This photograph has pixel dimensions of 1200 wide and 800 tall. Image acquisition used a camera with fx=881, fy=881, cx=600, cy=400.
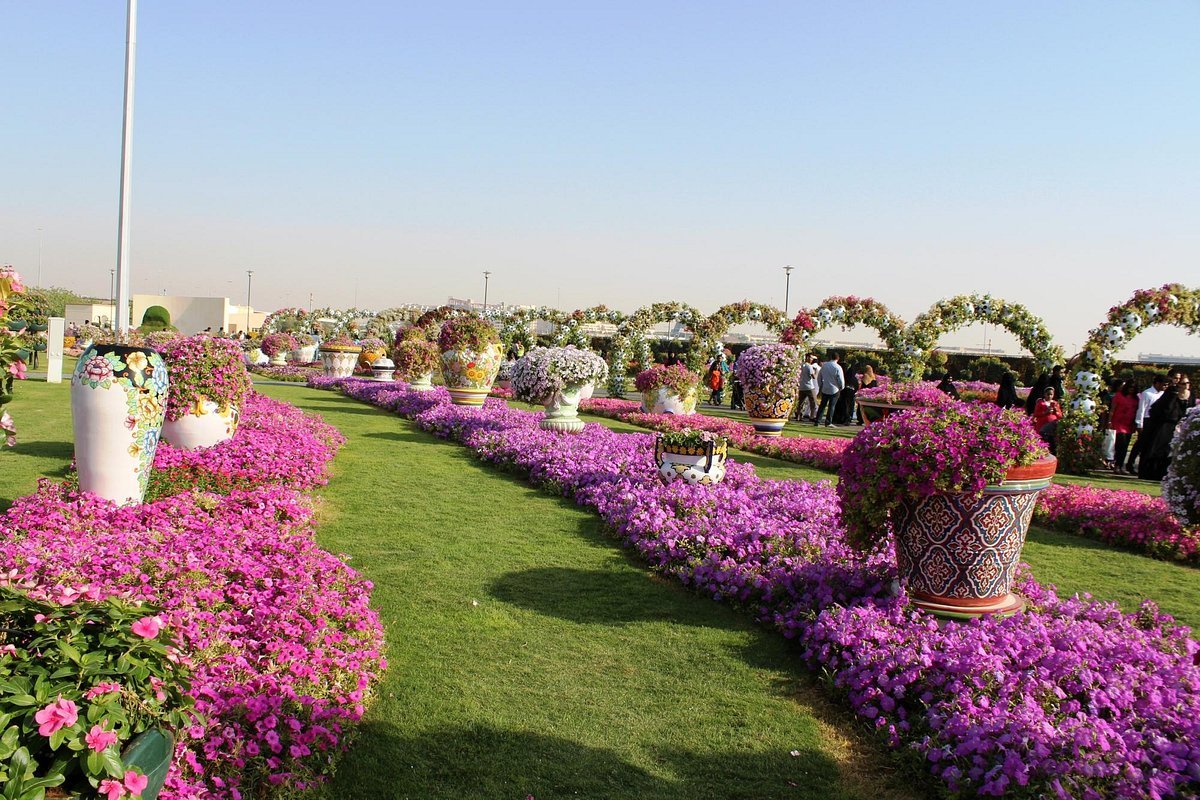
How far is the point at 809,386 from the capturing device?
65.1ft

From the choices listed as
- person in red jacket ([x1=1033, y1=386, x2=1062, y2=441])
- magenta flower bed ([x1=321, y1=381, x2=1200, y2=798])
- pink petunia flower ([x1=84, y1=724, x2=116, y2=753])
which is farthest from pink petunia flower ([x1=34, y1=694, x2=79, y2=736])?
person in red jacket ([x1=1033, y1=386, x2=1062, y2=441])

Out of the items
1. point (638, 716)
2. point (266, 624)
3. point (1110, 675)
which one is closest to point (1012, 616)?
point (1110, 675)

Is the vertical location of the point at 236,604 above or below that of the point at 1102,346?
below

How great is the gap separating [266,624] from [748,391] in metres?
11.7

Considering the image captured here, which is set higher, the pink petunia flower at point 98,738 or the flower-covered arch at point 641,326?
the flower-covered arch at point 641,326

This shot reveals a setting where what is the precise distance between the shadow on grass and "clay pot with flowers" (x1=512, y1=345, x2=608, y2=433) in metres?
8.76

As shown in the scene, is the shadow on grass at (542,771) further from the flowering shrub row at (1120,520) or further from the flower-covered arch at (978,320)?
the flower-covered arch at (978,320)

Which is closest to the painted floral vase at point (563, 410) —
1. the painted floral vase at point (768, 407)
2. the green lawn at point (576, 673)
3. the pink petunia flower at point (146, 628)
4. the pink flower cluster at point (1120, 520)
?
A: the painted floral vase at point (768, 407)

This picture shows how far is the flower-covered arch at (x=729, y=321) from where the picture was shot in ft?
77.6

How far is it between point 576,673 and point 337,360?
75.6 ft

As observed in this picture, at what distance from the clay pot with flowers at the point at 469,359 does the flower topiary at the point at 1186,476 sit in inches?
425

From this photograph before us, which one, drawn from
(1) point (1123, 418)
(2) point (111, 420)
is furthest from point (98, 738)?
(1) point (1123, 418)

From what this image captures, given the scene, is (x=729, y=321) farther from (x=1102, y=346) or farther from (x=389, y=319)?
(x=389, y=319)

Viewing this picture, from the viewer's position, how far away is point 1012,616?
4863 millimetres
